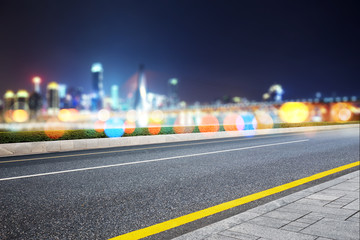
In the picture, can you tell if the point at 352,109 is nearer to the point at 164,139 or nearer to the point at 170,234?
the point at 164,139

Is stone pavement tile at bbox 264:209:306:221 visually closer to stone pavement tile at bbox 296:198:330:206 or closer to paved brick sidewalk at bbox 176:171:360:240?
paved brick sidewalk at bbox 176:171:360:240

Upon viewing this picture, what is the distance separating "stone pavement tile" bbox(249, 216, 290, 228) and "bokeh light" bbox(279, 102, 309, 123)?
85.2 m

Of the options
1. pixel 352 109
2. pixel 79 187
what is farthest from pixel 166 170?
pixel 352 109

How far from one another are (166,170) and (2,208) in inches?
154

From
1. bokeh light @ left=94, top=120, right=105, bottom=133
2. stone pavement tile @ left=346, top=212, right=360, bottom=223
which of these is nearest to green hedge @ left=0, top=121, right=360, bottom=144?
bokeh light @ left=94, top=120, right=105, bottom=133

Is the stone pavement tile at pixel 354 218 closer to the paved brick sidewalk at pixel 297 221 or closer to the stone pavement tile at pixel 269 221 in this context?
the paved brick sidewalk at pixel 297 221

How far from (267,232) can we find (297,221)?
2.01 ft

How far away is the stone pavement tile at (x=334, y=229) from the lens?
11.4 feet

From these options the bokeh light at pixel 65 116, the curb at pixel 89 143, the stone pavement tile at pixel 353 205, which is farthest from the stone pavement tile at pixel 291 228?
the bokeh light at pixel 65 116

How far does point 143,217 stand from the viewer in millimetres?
4305

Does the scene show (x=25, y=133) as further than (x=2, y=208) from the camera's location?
Yes

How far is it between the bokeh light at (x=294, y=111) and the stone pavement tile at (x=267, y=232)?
281ft

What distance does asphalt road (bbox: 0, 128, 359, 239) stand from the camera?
3998 millimetres

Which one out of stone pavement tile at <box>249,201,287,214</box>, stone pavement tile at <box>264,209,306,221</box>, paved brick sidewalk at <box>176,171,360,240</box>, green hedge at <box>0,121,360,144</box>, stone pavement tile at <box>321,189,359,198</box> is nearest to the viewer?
paved brick sidewalk at <box>176,171,360,240</box>
